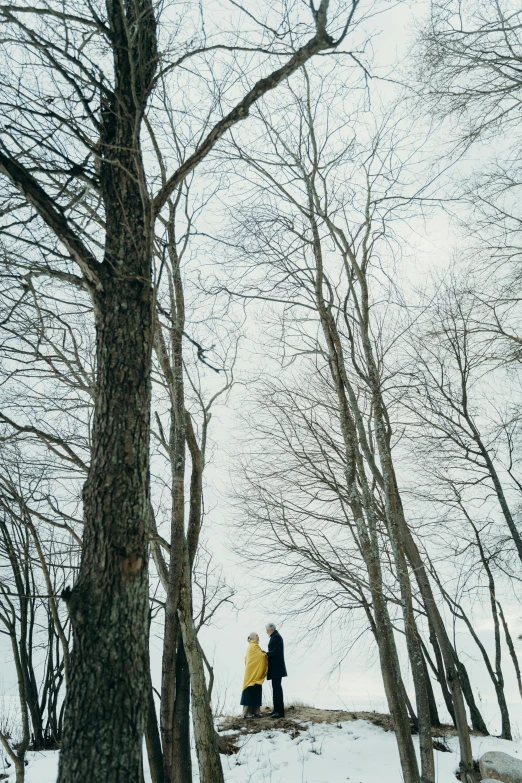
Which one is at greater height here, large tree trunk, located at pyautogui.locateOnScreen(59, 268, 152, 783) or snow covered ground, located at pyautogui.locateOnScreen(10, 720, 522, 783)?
large tree trunk, located at pyautogui.locateOnScreen(59, 268, 152, 783)

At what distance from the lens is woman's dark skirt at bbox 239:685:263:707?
10.0m

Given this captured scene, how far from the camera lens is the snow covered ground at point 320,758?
7.19 meters

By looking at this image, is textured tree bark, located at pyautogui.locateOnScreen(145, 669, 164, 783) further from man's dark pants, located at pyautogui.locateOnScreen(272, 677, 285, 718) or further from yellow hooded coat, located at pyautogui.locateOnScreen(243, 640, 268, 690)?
man's dark pants, located at pyautogui.locateOnScreen(272, 677, 285, 718)

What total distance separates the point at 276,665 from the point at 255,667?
373 mm

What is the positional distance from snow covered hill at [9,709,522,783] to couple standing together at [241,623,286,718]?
12.3 inches

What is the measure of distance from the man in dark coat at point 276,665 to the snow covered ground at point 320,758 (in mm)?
936

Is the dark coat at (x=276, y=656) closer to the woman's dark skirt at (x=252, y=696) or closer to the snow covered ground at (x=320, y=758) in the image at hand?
the woman's dark skirt at (x=252, y=696)

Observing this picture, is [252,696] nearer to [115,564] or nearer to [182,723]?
[182,723]

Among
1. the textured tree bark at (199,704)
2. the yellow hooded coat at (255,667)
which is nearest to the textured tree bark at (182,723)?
the textured tree bark at (199,704)

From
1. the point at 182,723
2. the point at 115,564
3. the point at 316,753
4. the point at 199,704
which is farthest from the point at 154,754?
the point at 115,564

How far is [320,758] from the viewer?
785 cm

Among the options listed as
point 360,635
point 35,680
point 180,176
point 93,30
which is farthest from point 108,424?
point 35,680

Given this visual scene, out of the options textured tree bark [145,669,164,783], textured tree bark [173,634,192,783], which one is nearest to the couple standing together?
textured tree bark [173,634,192,783]

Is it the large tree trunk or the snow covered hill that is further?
the snow covered hill
